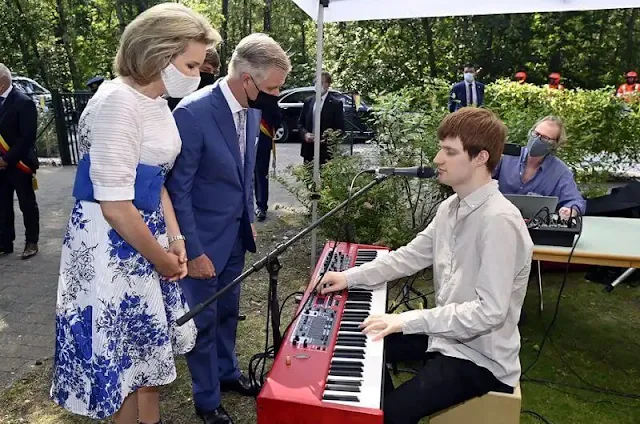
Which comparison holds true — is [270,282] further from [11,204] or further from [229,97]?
[11,204]

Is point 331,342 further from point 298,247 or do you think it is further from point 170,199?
point 298,247

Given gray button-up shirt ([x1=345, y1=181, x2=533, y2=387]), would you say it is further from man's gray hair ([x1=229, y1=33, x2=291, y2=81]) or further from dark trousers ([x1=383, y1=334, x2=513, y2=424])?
man's gray hair ([x1=229, y1=33, x2=291, y2=81])

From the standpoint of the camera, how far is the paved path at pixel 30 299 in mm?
3508

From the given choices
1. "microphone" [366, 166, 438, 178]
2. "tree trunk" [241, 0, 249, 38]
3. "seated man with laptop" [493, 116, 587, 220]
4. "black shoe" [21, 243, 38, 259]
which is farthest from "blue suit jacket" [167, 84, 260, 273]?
"tree trunk" [241, 0, 249, 38]

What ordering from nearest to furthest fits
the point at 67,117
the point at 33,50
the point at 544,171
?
the point at 544,171 → the point at 67,117 → the point at 33,50

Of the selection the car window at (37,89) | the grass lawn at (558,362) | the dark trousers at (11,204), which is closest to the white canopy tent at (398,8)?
the grass lawn at (558,362)

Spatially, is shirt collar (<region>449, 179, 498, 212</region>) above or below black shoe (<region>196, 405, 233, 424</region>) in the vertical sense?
above

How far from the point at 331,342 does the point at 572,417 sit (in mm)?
1743

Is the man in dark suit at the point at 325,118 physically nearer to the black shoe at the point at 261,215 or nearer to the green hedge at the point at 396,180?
the black shoe at the point at 261,215

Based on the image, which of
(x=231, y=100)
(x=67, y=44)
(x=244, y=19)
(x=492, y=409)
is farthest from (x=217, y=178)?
(x=244, y=19)

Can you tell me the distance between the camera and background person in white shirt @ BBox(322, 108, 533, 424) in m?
2.02

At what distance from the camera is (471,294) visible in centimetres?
215

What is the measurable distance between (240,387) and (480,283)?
161cm

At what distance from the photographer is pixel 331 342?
6.77 ft
